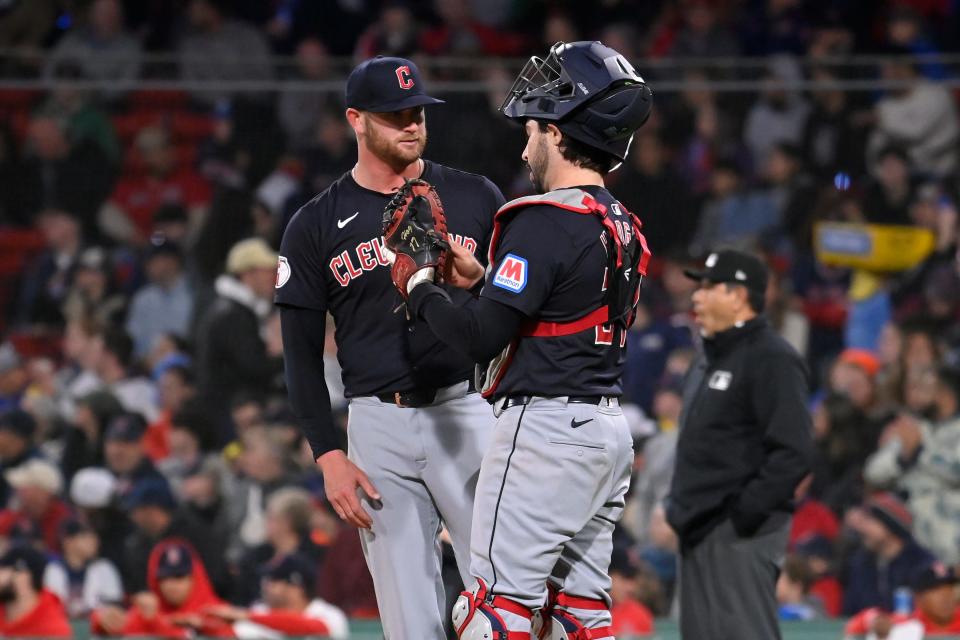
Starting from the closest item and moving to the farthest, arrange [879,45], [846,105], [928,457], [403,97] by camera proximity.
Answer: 1. [403,97]
2. [928,457]
3. [846,105]
4. [879,45]

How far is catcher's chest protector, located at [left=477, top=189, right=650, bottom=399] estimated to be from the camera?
3748 mm

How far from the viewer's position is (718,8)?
10.7 meters

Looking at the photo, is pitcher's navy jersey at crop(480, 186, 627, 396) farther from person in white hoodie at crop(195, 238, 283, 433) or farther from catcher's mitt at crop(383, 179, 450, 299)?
person in white hoodie at crop(195, 238, 283, 433)

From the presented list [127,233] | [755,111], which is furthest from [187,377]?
[755,111]

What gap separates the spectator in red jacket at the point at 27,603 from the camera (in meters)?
7.20

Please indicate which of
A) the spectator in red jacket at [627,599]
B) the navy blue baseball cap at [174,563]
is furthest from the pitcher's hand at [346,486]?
the navy blue baseball cap at [174,563]

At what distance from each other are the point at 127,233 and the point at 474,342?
5.62 metres

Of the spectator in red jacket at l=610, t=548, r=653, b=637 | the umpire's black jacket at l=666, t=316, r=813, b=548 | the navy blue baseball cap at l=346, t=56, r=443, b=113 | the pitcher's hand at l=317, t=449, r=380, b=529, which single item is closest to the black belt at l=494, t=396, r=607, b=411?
the pitcher's hand at l=317, t=449, r=380, b=529

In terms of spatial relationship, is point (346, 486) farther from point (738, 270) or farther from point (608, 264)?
point (738, 270)

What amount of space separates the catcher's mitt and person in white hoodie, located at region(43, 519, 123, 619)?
4.52 meters

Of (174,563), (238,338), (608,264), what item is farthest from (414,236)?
(238,338)

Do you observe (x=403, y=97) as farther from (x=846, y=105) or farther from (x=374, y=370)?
(x=846, y=105)

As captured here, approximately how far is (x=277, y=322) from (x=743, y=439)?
3.54 meters

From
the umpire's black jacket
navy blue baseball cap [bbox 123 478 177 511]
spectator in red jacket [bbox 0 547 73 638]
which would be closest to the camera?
the umpire's black jacket
